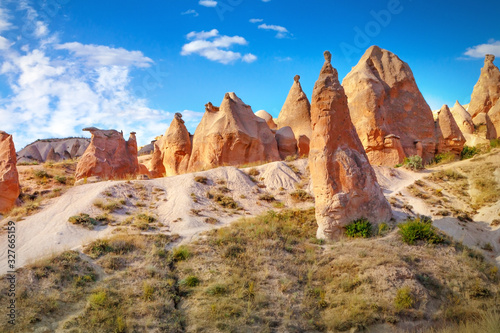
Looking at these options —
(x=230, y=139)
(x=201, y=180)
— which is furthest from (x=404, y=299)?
(x=230, y=139)

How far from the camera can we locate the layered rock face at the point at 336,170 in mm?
13492

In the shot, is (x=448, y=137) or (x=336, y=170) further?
(x=448, y=137)

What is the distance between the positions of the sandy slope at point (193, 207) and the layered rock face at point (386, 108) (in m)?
2.46

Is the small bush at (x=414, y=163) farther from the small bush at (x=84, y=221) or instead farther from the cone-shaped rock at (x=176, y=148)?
the small bush at (x=84, y=221)

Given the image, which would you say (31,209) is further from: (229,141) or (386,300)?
(386,300)

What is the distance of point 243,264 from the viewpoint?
11.6m

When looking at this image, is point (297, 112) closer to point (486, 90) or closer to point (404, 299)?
point (486, 90)

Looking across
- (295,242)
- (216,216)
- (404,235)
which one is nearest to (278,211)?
(216,216)

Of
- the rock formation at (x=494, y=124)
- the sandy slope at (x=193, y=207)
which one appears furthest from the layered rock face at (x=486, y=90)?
the sandy slope at (x=193, y=207)

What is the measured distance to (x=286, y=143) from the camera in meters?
28.6

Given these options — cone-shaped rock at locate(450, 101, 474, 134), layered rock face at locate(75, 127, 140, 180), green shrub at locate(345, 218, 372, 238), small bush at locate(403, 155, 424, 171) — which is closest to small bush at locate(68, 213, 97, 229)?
layered rock face at locate(75, 127, 140, 180)

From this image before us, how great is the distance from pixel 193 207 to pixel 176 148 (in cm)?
1048

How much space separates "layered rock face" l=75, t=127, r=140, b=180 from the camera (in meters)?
23.2

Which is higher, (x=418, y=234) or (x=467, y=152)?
(x=467, y=152)
